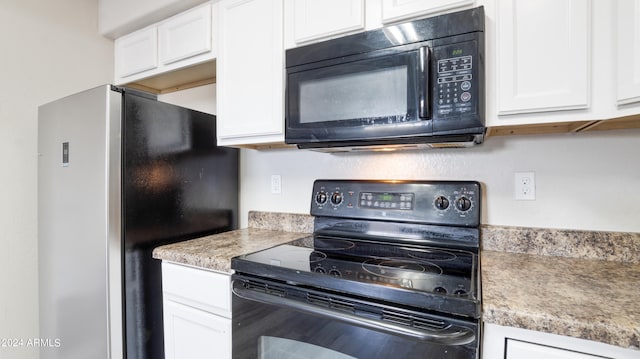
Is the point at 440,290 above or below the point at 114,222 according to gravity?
below

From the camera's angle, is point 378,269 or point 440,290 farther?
point 378,269

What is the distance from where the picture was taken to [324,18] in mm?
1238

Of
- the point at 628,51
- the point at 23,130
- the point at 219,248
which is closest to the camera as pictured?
the point at 628,51

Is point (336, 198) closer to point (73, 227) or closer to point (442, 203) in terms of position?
point (442, 203)

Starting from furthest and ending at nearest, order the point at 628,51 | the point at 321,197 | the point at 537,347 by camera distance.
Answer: the point at 321,197 < the point at 628,51 < the point at 537,347

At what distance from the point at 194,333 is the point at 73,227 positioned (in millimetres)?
764

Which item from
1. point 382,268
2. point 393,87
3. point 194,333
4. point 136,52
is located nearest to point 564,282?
point 382,268

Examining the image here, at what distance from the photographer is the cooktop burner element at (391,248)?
0.82m

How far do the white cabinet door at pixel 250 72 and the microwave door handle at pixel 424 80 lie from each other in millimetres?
603

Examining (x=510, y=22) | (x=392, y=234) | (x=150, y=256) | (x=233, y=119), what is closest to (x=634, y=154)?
(x=510, y=22)

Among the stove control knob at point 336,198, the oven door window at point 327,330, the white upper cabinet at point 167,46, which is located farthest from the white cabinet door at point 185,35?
the oven door window at point 327,330

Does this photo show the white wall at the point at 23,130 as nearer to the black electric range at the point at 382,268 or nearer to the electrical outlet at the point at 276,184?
the electrical outlet at the point at 276,184

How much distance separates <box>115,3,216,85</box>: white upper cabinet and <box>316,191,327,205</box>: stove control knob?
0.90 meters

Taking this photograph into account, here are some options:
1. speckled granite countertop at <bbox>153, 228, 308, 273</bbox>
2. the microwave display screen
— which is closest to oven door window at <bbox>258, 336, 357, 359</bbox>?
speckled granite countertop at <bbox>153, 228, 308, 273</bbox>
